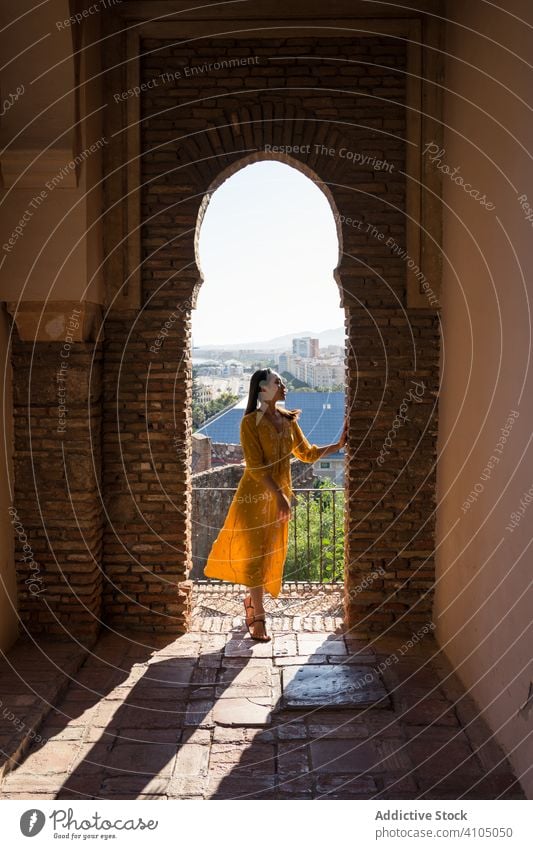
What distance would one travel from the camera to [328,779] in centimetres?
424

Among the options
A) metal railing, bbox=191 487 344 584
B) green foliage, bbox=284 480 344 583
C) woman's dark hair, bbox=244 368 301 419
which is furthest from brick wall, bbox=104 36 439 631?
green foliage, bbox=284 480 344 583

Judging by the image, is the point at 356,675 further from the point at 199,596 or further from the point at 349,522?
the point at 199,596

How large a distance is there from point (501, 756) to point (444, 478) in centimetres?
220

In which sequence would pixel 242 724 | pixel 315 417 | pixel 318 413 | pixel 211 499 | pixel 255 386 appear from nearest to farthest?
1. pixel 242 724
2. pixel 255 386
3. pixel 315 417
4. pixel 318 413
5. pixel 211 499

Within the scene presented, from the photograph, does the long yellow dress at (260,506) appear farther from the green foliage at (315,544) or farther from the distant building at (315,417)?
the green foliage at (315,544)

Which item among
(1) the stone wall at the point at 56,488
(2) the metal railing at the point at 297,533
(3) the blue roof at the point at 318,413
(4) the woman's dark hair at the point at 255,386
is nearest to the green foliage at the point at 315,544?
(2) the metal railing at the point at 297,533

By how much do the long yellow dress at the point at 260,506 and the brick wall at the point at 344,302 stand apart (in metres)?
0.41

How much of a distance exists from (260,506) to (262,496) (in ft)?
0.25

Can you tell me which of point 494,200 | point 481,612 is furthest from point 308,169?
point 481,612

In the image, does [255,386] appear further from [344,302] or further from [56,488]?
[56,488]

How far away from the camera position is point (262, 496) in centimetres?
614

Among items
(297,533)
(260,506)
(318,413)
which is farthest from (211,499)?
(260,506)

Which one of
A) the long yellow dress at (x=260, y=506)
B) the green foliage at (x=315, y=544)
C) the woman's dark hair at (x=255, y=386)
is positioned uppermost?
the woman's dark hair at (x=255, y=386)

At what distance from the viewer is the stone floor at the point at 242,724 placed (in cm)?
418
